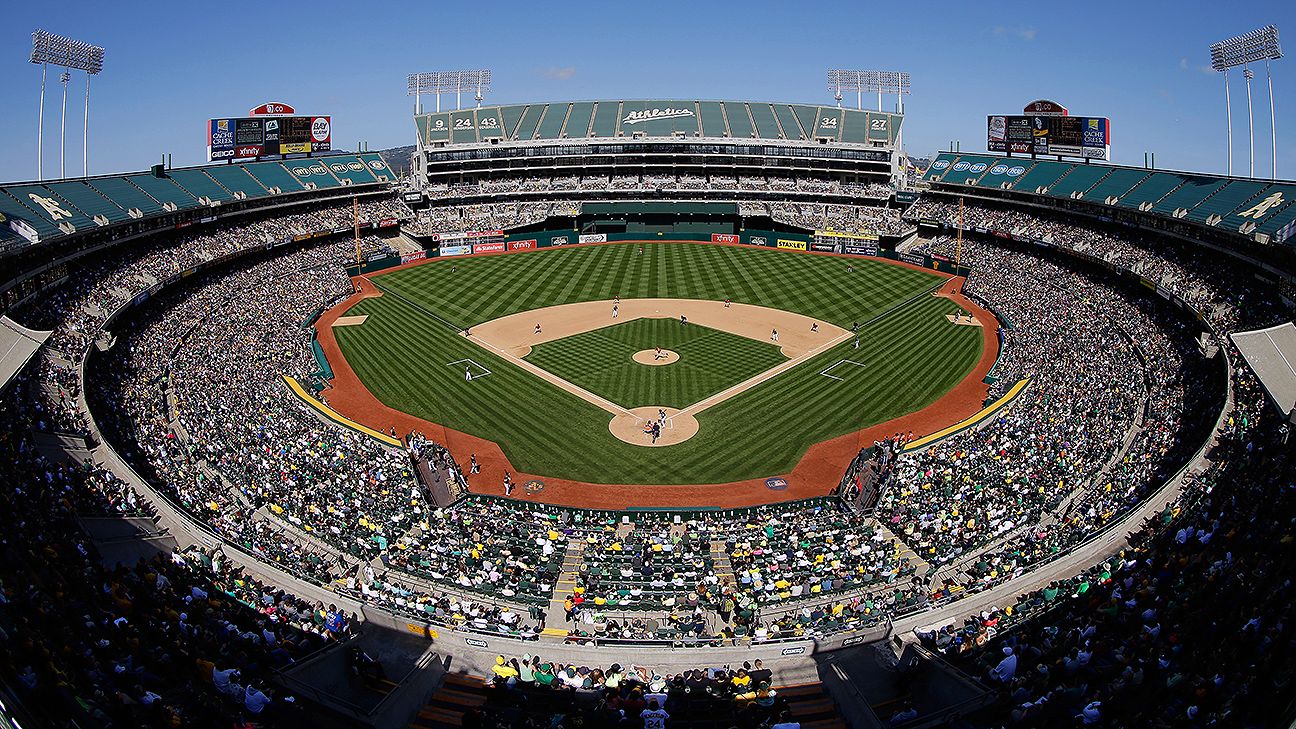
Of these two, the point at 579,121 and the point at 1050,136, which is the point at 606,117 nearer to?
the point at 579,121

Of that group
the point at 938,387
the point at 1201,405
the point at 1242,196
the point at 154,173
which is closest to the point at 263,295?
the point at 154,173

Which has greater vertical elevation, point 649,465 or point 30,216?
point 30,216

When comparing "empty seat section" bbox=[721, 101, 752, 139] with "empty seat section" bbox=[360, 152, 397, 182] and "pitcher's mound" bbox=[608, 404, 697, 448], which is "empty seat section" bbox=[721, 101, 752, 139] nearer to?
"empty seat section" bbox=[360, 152, 397, 182]

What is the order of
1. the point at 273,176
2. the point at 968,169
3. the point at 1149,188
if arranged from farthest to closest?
1. the point at 968,169
2. the point at 273,176
3. the point at 1149,188

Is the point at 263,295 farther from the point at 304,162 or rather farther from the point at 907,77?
the point at 907,77

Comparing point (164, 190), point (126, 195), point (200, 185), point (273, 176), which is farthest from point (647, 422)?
point (273, 176)

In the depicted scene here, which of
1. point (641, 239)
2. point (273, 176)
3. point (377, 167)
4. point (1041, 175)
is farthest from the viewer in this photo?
point (377, 167)
